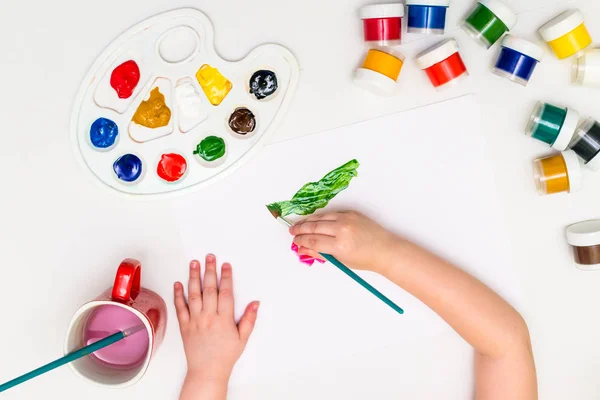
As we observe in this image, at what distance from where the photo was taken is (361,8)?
2.87 feet

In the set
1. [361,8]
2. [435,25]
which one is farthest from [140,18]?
[435,25]

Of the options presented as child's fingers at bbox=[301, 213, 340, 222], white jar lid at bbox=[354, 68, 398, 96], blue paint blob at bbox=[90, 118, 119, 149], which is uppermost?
white jar lid at bbox=[354, 68, 398, 96]

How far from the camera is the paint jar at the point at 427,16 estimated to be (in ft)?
2.77

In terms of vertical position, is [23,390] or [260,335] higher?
[260,335]

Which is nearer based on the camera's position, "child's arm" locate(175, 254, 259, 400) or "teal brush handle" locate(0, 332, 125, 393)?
"teal brush handle" locate(0, 332, 125, 393)

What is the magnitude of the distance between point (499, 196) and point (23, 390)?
793 mm

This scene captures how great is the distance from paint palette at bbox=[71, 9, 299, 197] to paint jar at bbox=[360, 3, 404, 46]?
0.12 metres

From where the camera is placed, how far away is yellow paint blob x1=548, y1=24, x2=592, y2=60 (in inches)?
33.6

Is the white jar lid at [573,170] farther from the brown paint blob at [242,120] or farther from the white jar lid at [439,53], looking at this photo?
the brown paint blob at [242,120]

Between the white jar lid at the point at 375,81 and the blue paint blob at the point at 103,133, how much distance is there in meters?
0.37

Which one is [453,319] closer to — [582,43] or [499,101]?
[499,101]

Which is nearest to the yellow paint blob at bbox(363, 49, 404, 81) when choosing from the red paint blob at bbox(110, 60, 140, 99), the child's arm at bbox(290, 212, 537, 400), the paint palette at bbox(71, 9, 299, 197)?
the paint palette at bbox(71, 9, 299, 197)

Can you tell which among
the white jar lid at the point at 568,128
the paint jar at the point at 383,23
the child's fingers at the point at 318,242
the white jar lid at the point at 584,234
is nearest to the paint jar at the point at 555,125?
the white jar lid at the point at 568,128

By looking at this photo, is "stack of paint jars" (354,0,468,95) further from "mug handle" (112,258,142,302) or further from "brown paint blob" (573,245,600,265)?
"mug handle" (112,258,142,302)
